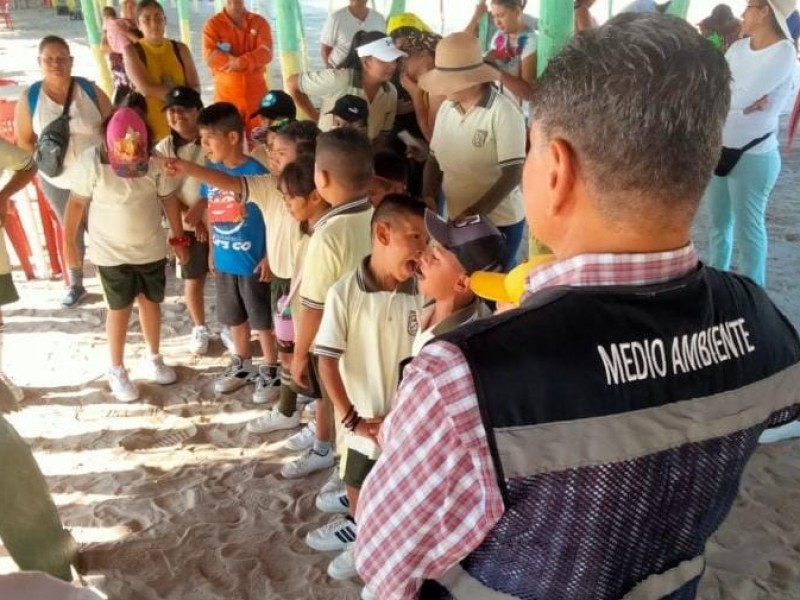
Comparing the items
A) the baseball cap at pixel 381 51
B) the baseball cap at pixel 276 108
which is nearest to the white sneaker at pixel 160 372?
the baseball cap at pixel 276 108

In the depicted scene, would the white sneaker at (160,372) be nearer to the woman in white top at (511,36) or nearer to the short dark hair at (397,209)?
the short dark hair at (397,209)

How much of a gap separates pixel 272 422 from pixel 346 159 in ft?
5.31

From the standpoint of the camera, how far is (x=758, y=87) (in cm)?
391

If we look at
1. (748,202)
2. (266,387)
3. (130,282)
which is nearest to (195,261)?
(130,282)

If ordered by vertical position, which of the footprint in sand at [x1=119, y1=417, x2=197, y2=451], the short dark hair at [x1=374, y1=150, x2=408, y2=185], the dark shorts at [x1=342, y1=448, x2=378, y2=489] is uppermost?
the short dark hair at [x1=374, y1=150, x2=408, y2=185]

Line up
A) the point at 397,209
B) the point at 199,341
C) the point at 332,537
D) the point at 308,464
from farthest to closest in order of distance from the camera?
the point at 199,341 < the point at 308,464 < the point at 332,537 < the point at 397,209

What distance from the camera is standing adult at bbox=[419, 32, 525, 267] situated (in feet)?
11.5

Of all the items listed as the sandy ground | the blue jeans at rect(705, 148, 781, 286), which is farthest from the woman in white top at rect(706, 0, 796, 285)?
the sandy ground

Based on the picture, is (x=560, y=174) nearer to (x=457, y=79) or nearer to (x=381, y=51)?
(x=457, y=79)

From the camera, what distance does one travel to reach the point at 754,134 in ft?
13.1

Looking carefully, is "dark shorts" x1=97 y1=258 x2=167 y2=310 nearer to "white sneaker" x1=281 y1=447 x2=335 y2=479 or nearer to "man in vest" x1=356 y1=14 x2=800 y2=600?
"white sneaker" x1=281 y1=447 x2=335 y2=479

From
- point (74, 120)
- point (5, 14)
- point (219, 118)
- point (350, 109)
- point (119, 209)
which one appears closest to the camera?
point (219, 118)

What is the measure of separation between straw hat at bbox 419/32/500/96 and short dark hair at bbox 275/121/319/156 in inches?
24.5

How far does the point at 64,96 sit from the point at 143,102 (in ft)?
1.54
